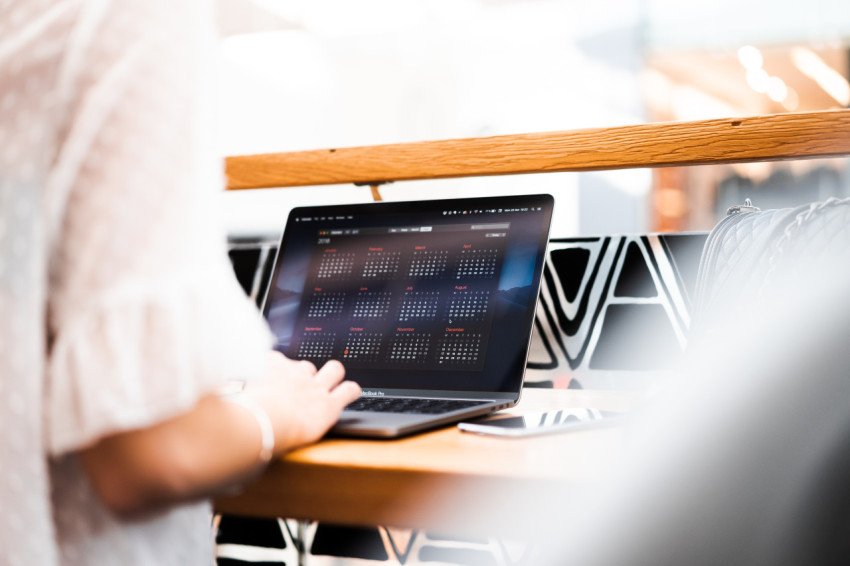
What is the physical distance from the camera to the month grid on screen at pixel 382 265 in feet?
3.51

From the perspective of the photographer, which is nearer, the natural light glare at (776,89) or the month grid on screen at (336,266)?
the month grid on screen at (336,266)

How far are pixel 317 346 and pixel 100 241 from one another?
0.55 metres

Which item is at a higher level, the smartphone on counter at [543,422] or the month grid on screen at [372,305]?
the month grid on screen at [372,305]

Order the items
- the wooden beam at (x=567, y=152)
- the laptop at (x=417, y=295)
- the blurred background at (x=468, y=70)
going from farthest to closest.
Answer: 1. the blurred background at (x=468, y=70)
2. the wooden beam at (x=567, y=152)
3. the laptop at (x=417, y=295)

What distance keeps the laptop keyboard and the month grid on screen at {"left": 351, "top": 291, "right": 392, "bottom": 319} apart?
0.15 metres

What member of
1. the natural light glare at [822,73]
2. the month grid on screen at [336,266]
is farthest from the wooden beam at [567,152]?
the natural light glare at [822,73]

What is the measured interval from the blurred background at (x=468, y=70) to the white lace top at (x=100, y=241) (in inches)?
171

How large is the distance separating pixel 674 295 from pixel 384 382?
445 millimetres

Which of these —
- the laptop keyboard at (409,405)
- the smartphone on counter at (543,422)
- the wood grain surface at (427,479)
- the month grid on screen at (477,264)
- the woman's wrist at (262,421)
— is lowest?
the wood grain surface at (427,479)

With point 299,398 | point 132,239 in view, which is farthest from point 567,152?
point 132,239

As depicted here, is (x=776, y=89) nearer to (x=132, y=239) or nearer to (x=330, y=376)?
(x=330, y=376)

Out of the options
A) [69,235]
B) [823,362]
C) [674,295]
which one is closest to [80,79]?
[69,235]

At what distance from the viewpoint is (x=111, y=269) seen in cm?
50

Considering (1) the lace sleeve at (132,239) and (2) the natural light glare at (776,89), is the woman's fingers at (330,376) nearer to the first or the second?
(1) the lace sleeve at (132,239)
